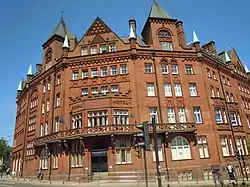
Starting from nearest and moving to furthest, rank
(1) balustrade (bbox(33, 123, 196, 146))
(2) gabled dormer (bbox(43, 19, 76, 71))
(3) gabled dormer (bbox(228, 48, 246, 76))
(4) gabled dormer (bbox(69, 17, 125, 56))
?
(1) balustrade (bbox(33, 123, 196, 146))
(4) gabled dormer (bbox(69, 17, 125, 56))
(2) gabled dormer (bbox(43, 19, 76, 71))
(3) gabled dormer (bbox(228, 48, 246, 76))

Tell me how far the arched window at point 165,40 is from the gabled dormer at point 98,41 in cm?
632

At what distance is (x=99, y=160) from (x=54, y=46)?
70.0 ft

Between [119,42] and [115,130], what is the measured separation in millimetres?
13935

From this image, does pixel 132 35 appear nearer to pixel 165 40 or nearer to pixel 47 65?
pixel 165 40

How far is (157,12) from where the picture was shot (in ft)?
127

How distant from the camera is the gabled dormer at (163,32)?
35.9 m

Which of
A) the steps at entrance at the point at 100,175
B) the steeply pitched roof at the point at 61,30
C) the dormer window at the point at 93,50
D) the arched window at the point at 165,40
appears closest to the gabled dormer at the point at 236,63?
the arched window at the point at 165,40

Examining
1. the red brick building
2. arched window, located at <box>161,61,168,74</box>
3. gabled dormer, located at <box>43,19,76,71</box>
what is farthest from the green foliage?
arched window, located at <box>161,61,168,74</box>

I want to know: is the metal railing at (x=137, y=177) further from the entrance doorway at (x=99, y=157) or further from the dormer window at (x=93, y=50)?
the dormer window at (x=93, y=50)

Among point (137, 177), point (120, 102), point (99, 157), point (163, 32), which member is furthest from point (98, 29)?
point (137, 177)

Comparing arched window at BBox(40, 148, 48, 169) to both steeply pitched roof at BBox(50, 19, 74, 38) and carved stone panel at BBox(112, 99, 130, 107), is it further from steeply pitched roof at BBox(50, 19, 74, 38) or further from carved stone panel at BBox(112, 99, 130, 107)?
steeply pitched roof at BBox(50, 19, 74, 38)

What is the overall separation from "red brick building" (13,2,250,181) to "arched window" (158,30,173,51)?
6.6 inches

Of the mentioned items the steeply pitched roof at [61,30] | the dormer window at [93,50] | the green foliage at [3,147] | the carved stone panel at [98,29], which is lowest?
the green foliage at [3,147]

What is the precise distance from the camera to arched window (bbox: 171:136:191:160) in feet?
96.9
